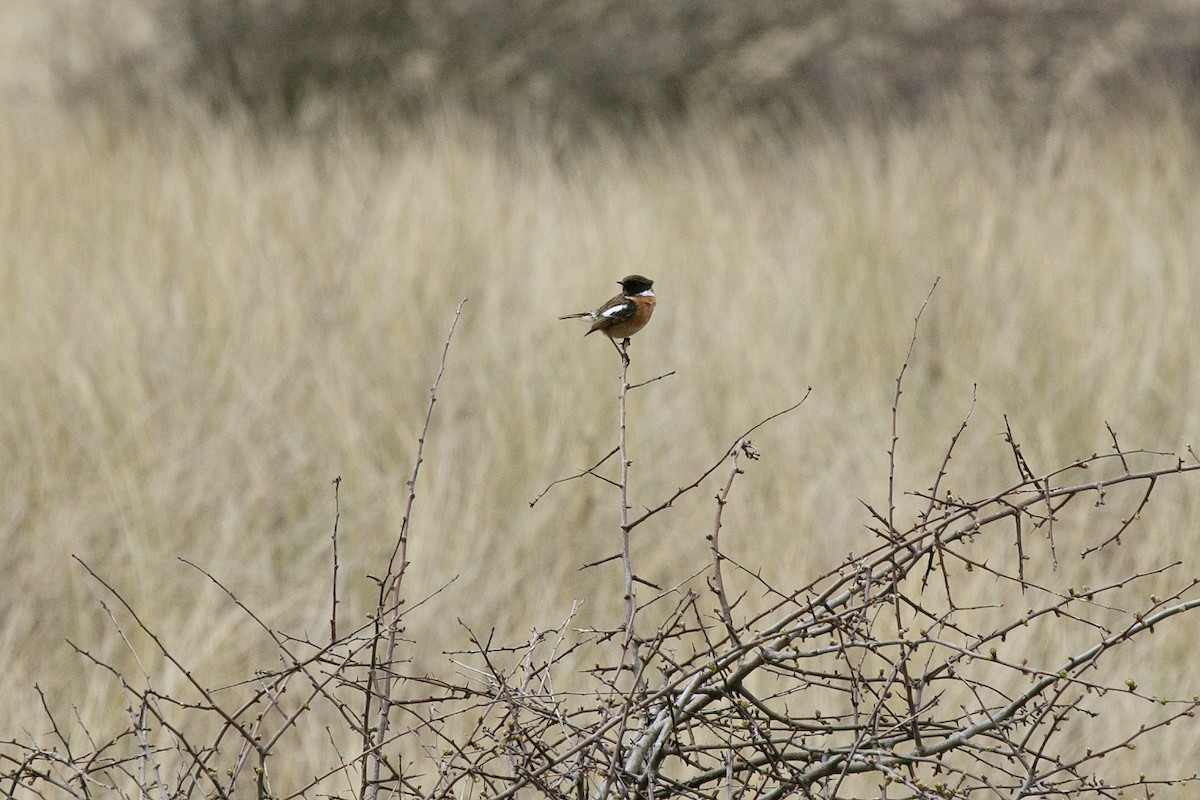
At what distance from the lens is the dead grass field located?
4016 millimetres

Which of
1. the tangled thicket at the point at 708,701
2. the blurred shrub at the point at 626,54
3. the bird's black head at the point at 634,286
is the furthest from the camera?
the blurred shrub at the point at 626,54

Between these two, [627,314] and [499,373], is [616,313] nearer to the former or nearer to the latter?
[627,314]

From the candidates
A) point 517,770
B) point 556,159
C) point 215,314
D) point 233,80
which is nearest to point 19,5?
point 233,80

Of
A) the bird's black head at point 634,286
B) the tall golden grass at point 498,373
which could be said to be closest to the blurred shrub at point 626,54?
the tall golden grass at point 498,373

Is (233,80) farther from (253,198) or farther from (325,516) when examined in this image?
(325,516)

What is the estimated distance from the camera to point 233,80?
11148 millimetres

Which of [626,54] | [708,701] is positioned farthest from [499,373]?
[626,54]

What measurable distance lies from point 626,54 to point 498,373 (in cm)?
688

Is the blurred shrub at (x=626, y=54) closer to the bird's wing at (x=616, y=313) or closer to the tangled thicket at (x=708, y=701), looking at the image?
the tangled thicket at (x=708, y=701)

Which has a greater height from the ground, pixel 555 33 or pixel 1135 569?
pixel 555 33

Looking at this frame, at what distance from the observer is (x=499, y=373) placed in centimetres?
502

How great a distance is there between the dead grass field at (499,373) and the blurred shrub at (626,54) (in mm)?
3086

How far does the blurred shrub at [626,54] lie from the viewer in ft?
35.2

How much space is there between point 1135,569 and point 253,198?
4201mm
